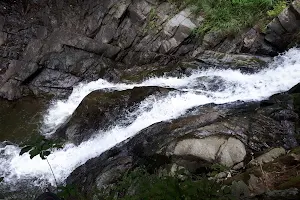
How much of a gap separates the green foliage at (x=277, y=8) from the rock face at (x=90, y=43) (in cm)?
157

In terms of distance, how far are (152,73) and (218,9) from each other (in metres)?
2.96

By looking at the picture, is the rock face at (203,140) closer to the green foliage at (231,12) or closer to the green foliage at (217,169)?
the green foliage at (217,169)

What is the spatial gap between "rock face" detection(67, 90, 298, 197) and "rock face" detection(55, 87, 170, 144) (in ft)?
4.67

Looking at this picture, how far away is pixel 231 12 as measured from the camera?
1031cm

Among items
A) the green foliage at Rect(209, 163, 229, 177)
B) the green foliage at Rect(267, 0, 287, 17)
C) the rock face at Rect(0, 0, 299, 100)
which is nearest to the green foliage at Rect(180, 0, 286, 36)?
the green foliage at Rect(267, 0, 287, 17)

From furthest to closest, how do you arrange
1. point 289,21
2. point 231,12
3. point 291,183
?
point 231,12
point 289,21
point 291,183

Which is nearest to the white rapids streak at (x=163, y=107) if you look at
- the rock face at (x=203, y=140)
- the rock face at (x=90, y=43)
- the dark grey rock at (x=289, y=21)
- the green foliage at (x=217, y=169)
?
the dark grey rock at (x=289, y=21)

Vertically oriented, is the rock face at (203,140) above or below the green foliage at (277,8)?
below

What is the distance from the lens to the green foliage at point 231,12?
384 inches

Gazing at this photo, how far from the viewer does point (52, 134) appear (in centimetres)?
921

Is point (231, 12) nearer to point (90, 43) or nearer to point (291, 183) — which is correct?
point (90, 43)

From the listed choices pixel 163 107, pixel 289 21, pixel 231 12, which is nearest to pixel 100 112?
pixel 163 107

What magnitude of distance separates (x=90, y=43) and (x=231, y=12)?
4.81 metres

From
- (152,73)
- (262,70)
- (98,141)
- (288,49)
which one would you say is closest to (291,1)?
(288,49)
